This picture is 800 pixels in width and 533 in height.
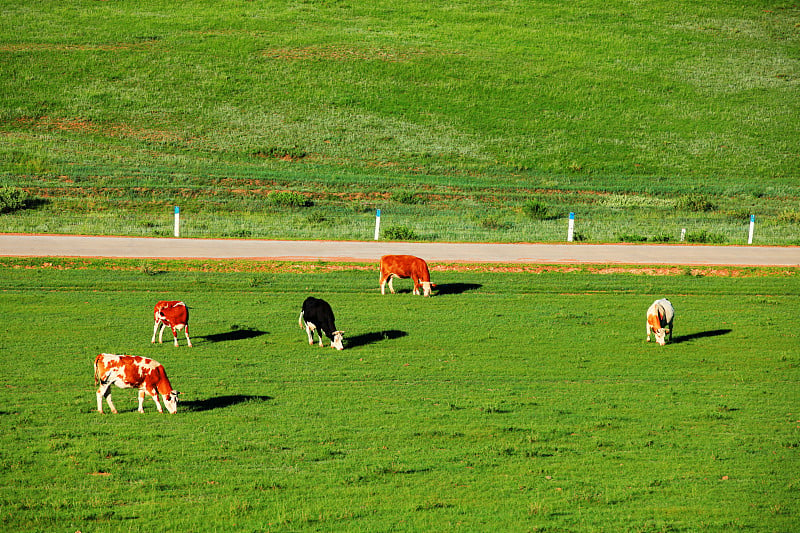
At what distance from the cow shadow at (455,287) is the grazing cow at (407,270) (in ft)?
2.84

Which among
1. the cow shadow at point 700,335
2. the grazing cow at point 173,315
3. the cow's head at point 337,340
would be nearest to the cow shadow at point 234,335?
the grazing cow at point 173,315

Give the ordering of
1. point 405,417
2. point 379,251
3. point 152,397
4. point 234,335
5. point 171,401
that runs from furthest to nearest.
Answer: point 379,251, point 234,335, point 405,417, point 152,397, point 171,401

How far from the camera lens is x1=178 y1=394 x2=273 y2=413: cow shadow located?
1610 cm

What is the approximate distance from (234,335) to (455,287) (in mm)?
9491

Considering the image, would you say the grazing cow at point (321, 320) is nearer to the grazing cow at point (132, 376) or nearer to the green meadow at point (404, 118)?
the grazing cow at point (132, 376)

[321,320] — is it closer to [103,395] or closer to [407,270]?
[103,395]

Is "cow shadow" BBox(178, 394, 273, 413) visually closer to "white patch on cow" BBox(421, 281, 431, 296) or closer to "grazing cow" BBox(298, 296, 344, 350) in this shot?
"grazing cow" BBox(298, 296, 344, 350)

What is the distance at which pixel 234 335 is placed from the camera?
22.4 meters

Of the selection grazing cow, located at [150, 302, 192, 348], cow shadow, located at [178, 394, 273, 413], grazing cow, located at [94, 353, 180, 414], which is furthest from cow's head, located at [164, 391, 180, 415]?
grazing cow, located at [150, 302, 192, 348]

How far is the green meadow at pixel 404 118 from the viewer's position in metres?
57.8

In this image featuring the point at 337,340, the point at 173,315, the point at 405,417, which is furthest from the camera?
the point at 337,340

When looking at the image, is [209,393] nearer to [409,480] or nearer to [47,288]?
[409,480]

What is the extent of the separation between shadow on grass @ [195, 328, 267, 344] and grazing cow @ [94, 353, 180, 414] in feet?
20.5

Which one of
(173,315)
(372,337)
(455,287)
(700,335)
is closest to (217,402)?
(173,315)
